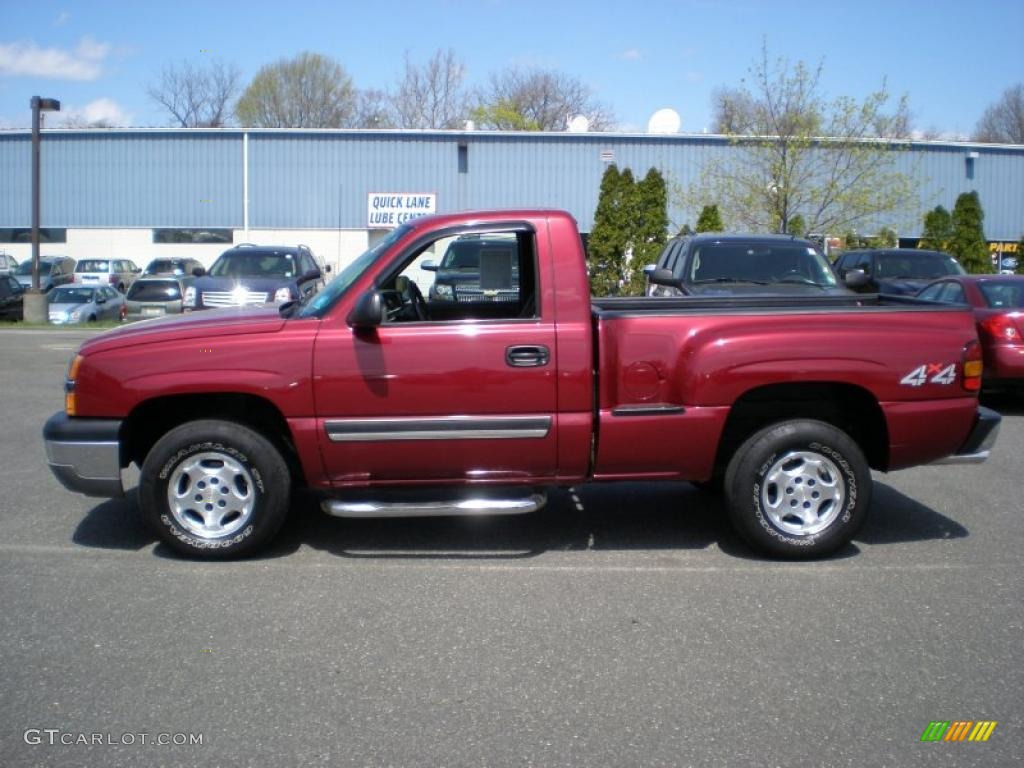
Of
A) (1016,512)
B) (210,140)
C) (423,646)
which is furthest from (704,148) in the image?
(423,646)

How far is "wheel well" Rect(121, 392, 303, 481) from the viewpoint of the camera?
18.4 ft

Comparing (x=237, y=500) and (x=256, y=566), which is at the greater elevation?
(x=237, y=500)

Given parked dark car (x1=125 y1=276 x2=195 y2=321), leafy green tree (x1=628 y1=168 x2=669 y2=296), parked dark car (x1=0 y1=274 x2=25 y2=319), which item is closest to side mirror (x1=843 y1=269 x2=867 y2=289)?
leafy green tree (x1=628 y1=168 x2=669 y2=296)

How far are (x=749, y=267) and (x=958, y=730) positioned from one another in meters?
7.57

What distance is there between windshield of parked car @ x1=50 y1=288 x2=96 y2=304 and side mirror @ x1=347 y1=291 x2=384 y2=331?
76.1ft

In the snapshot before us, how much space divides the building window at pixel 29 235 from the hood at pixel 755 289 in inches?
1461

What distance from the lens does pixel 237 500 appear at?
5512mm

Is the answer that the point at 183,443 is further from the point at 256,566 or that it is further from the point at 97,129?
the point at 97,129

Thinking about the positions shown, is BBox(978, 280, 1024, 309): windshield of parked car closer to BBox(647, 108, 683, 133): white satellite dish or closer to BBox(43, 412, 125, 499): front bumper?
BBox(43, 412, 125, 499): front bumper

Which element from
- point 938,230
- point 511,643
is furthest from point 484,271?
point 938,230

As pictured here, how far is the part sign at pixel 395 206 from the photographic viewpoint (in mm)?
37719

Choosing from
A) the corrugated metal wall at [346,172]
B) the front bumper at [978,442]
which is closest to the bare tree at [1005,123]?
the corrugated metal wall at [346,172]

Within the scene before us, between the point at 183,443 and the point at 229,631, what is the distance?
1.27 metres

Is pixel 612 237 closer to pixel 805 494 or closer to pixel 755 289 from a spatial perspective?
pixel 755 289
